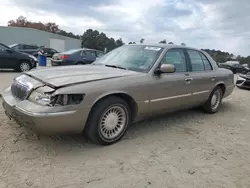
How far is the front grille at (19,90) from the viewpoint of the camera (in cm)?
351

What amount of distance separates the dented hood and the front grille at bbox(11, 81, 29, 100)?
0.70 ft

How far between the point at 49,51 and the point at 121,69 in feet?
99.8

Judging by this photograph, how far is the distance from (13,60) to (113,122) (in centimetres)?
1004

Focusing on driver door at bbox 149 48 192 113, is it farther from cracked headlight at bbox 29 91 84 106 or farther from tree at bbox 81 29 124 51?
tree at bbox 81 29 124 51

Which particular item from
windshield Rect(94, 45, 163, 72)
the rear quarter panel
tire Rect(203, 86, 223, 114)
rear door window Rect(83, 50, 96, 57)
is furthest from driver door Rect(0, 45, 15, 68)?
the rear quarter panel

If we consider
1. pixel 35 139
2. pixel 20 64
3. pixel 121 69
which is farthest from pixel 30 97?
pixel 20 64

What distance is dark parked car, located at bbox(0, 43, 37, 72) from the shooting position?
11977 mm

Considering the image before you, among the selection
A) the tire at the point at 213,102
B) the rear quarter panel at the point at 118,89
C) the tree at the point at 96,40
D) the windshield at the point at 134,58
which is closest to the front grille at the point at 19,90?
the rear quarter panel at the point at 118,89

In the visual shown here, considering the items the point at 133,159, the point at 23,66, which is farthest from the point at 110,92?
the point at 23,66

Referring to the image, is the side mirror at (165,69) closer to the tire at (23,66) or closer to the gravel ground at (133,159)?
the gravel ground at (133,159)

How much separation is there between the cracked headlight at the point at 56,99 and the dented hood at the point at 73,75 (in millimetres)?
161

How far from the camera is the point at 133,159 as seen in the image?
3432mm

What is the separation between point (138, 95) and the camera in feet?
13.3

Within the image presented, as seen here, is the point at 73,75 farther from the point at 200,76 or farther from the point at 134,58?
the point at 200,76
